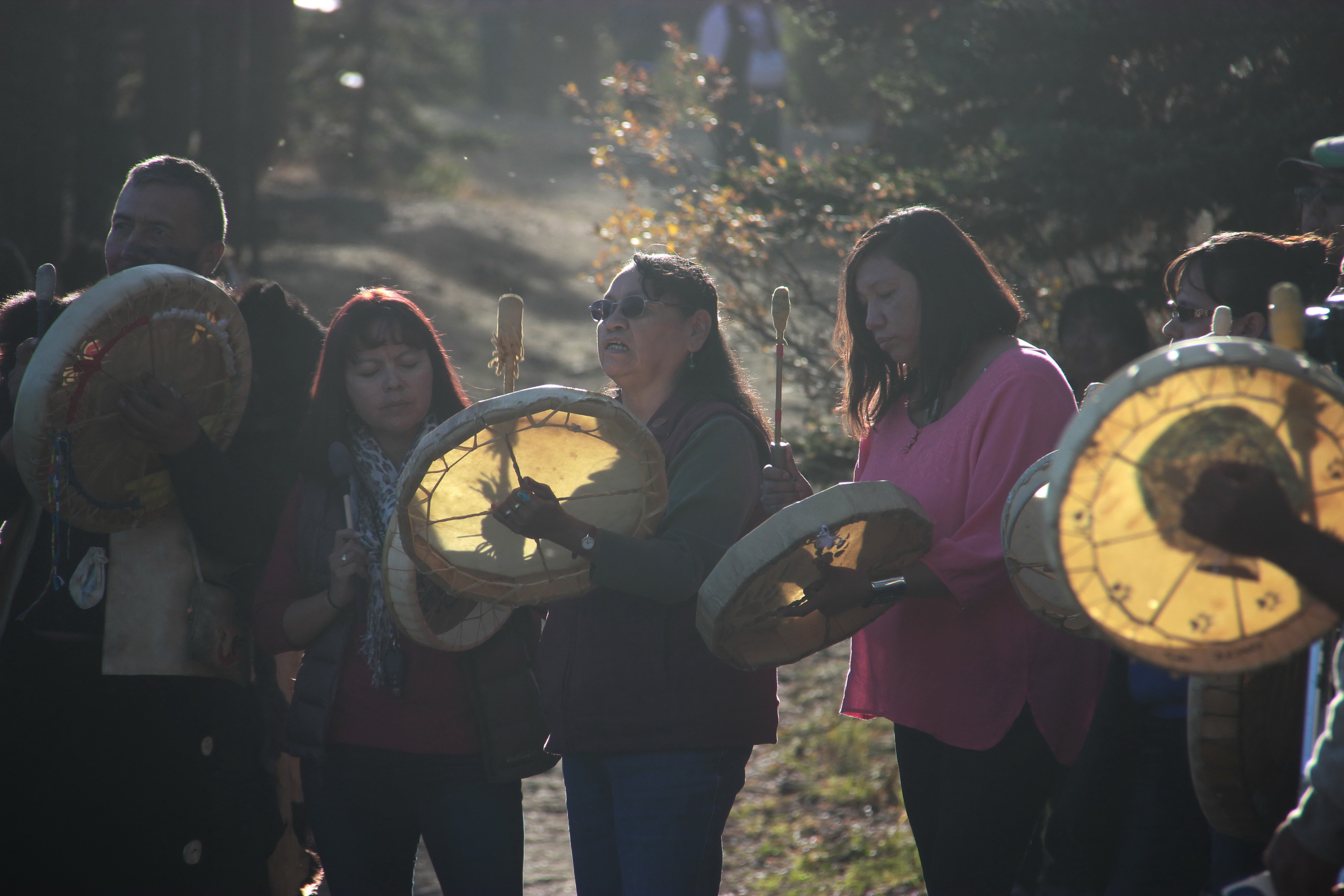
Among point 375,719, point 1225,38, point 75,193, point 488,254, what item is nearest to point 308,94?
point 488,254

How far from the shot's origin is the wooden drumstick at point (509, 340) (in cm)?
303

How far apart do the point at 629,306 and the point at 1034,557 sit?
116cm

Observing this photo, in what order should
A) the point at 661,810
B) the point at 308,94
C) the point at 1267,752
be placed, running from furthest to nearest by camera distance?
the point at 308,94 < the point at 661,810 < the point at 1267,752

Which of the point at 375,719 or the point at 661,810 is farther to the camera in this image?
the point at 375,719

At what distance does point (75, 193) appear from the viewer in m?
9.64

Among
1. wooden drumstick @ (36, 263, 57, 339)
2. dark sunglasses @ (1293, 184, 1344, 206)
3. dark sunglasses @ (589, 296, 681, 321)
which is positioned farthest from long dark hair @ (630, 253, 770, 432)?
dark sunglasses @ (1293, 184, 1344, 206)

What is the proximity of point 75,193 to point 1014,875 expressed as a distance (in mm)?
9746

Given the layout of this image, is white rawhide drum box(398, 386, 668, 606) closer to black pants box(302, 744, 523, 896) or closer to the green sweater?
the green sweater

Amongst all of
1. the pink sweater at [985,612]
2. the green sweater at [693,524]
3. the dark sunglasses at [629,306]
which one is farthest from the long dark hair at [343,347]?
the pink sweater at [985,612]

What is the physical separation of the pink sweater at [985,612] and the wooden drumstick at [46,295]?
2.21 meters

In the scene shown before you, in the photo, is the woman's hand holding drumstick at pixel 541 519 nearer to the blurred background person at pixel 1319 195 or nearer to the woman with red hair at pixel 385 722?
the woman with red hair at pixel 385 722

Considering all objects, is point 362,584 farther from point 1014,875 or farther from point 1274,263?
point 1274,263

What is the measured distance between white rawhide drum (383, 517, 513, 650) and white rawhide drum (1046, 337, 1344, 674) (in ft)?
4.70

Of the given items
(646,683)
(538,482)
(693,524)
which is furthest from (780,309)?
(646,683)
